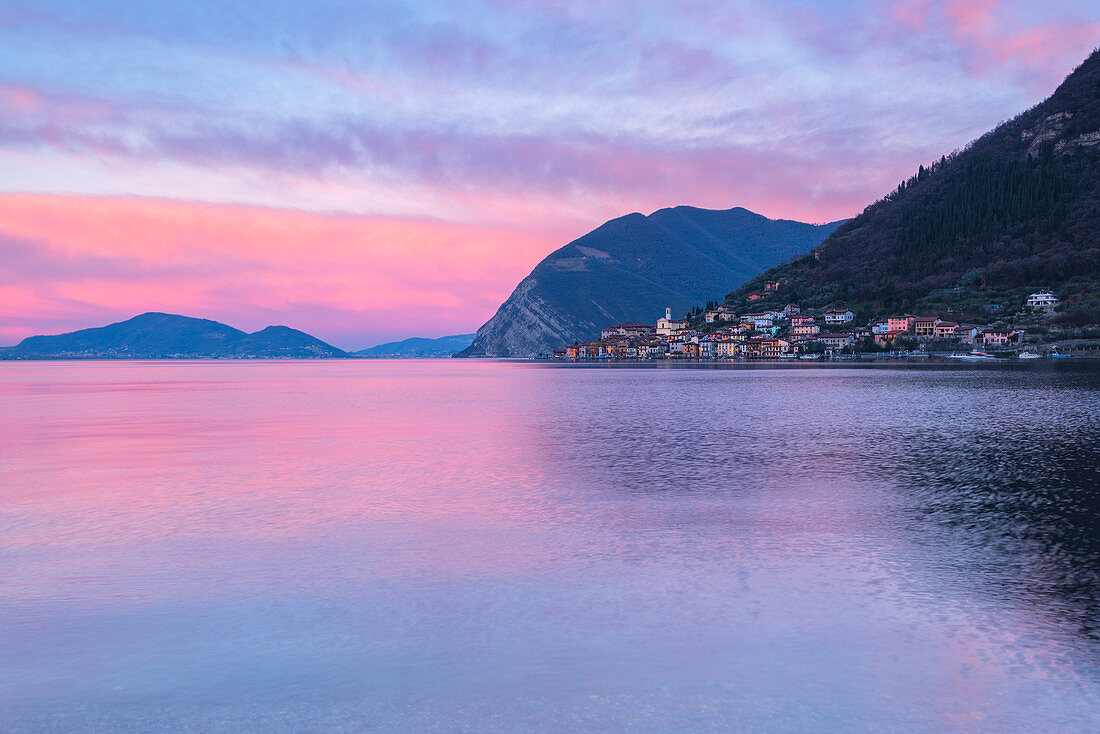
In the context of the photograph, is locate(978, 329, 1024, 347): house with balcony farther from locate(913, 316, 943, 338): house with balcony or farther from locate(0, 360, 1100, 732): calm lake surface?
locate(0, 360, 1100, 732): calm lake surface

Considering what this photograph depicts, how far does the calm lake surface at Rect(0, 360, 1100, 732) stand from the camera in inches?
344

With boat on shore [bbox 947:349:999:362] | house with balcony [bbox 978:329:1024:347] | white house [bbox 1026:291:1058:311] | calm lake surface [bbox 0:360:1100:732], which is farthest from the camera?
white house [bbox 1026:291:1058:311]

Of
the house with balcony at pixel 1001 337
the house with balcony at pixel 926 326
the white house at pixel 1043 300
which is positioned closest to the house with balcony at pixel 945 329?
the house with balcony at pixel 926 326

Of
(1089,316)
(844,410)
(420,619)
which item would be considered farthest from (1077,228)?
(420,619)

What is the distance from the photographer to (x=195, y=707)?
344 inches

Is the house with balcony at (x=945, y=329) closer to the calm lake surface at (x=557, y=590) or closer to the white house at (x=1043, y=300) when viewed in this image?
the white house at (x=1043, y=300)

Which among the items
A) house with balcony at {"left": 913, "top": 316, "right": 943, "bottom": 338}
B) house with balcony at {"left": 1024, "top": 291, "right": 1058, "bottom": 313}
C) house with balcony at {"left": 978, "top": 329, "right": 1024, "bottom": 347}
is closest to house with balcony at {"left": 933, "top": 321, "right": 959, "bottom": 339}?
house with balcony at {"left": 913, "top": 316, "right": 943, "bottom": 338}

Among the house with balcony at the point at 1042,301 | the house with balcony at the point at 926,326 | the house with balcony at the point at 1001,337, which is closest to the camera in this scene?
the house with balcony at the point at 1001,337

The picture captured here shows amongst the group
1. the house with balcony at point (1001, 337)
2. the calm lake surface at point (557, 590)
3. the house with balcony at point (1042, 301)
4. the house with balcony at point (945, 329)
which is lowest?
the calm lake surface at point (557, 590)

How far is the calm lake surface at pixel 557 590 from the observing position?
28.6 ft

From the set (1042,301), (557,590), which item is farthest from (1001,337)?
(557,590)

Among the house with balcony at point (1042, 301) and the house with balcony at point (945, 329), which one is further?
the house with balcony at point (945, 329)

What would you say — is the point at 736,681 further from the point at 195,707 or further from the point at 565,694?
the point at 195,707

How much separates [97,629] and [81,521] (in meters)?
9.36
